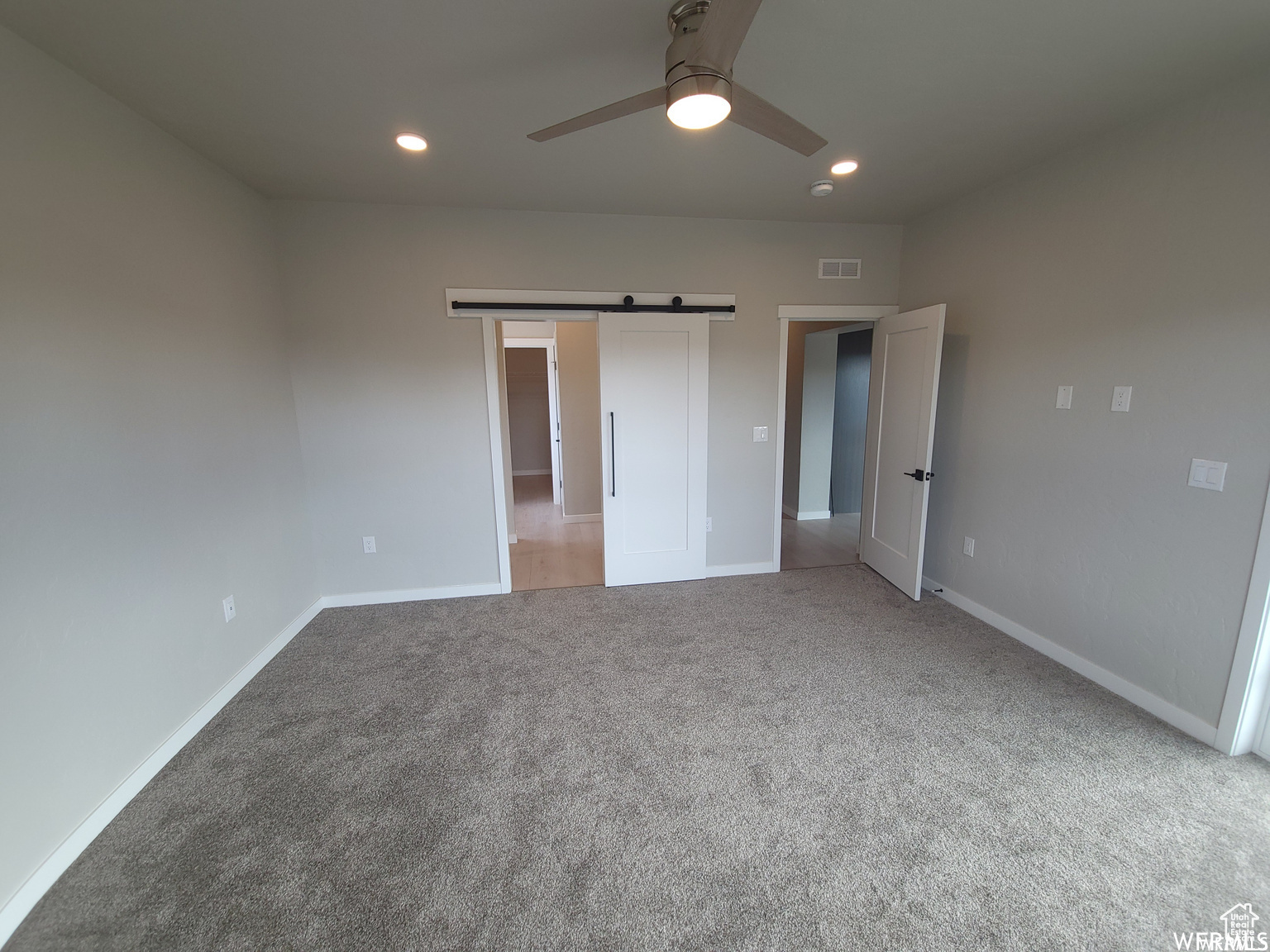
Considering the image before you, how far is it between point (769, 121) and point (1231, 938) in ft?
8.51

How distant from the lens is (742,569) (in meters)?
3.71

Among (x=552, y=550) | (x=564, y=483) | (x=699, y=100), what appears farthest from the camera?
(x=564, y=483)

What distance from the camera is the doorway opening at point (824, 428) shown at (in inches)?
194

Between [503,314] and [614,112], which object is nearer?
[614,112]

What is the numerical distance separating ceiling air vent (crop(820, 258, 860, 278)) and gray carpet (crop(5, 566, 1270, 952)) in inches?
99.6

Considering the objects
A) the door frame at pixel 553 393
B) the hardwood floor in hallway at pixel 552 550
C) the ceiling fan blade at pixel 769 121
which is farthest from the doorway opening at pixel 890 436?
the door frame at pixel 553 393

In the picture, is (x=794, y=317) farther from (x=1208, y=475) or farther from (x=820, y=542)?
(x=1208, y=475)

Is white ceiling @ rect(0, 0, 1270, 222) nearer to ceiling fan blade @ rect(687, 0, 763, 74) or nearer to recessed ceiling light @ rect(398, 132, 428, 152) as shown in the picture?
recessed ceiling light @ rect(398, 132, 428, 152)

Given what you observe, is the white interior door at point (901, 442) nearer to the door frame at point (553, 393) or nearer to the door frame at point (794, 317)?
the door frame at point (794, 317)

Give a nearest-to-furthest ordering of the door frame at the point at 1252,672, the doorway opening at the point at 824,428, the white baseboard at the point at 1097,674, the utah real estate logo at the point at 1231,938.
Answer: the utah real estate logo at the point at 1231,938 < the door frame at the point at 1252,672 < the white baseboard at the point at 1097,674 < the doorway opening at the point at 824,428

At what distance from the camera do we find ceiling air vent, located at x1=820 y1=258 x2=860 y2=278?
339 centimetres

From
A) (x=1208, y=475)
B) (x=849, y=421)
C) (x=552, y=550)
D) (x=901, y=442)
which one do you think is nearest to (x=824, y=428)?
(x=849, y=421)

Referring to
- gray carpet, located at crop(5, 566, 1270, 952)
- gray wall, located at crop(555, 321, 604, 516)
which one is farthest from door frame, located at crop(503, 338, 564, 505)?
gray carpet, located at crop(5, 566, 1270, 952)

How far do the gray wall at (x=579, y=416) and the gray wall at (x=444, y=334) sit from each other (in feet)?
6.21
